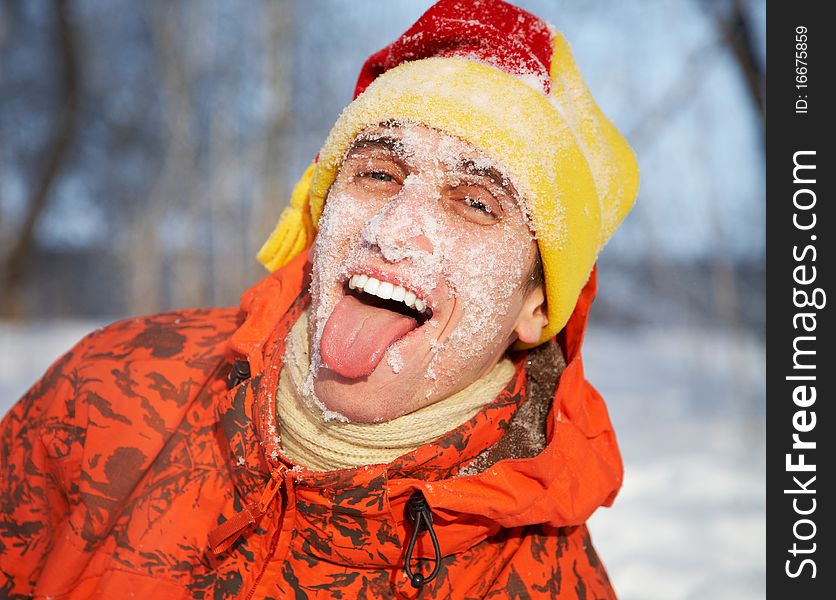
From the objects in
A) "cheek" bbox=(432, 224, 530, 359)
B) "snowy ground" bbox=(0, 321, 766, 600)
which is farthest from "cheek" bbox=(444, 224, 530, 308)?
"snowy ground" bbox=(0, 321, 766, 600)

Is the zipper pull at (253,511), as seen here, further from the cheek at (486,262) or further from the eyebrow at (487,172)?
the eyebrow at (487,172)

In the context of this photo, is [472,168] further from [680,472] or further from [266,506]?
[680,472]

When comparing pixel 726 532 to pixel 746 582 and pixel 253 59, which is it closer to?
pixel 746 582

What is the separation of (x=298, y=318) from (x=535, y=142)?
0.72 m

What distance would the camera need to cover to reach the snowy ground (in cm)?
344

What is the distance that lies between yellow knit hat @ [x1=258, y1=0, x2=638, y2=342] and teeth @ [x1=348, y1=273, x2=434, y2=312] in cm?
34

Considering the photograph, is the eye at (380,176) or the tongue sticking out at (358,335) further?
the eye at (380,176)

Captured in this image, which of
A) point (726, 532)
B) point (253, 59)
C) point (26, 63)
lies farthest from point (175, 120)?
point (726, 532)

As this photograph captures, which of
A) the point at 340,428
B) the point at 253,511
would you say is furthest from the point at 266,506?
the point at 340,428

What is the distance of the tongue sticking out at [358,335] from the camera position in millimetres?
1586

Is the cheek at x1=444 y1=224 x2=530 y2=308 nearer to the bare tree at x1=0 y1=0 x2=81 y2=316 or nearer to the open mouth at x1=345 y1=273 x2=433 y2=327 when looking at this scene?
the open mouth at x1=345 y1=273 x2=433 y2=327

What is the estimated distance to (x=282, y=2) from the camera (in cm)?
951

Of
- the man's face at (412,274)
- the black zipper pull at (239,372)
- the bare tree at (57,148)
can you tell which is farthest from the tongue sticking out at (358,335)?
the bare tree at (57,148)

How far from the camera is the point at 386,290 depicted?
1.60 metres
